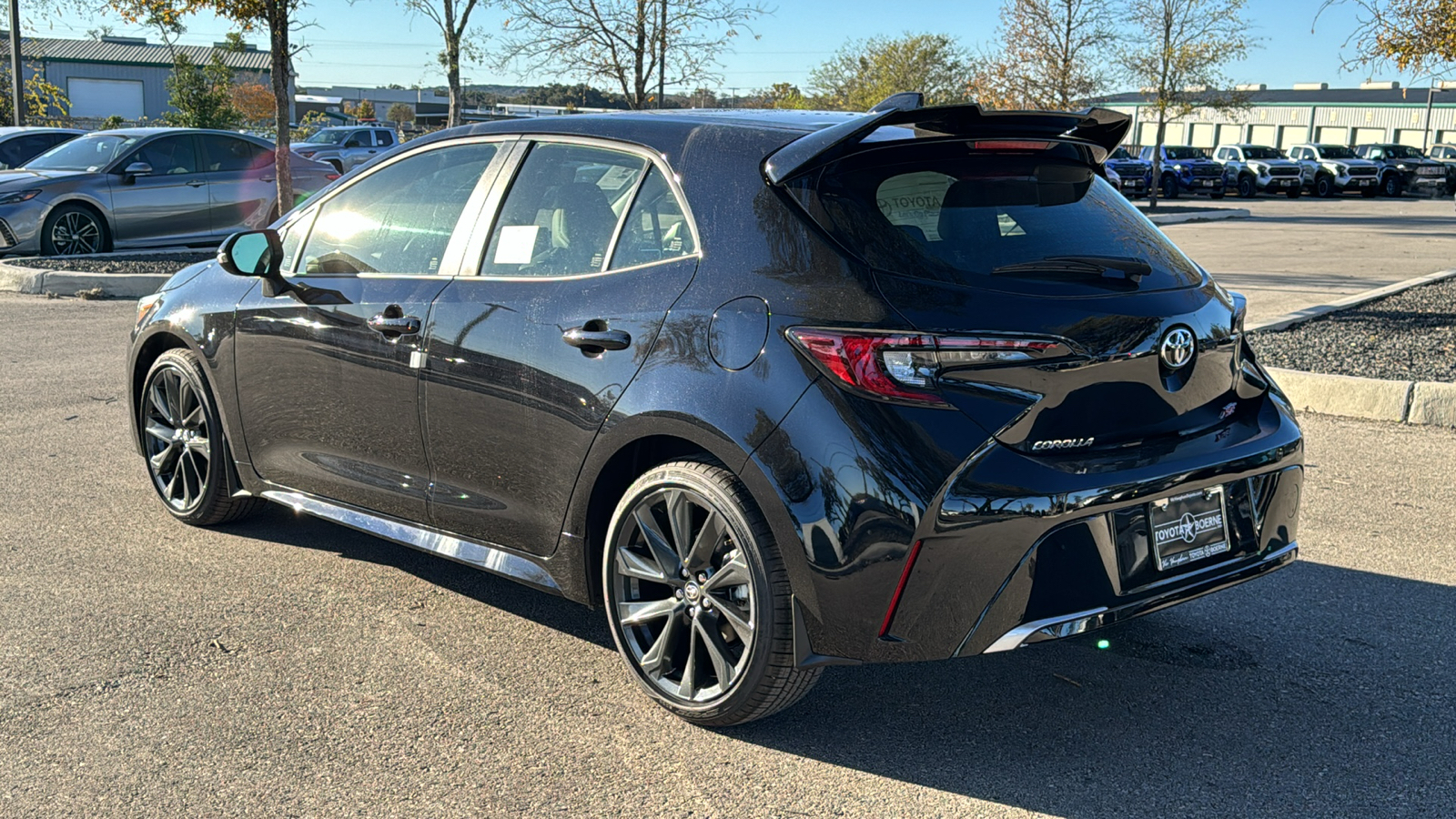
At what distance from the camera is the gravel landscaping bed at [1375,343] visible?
8.23 meters

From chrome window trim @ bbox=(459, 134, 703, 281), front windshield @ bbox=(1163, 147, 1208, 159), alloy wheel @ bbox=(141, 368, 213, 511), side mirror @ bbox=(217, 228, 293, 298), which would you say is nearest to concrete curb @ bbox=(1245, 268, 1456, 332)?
chrome window trim @ bbox=(459, 134, 703, 281)

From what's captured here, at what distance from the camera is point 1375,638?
13.5 ft

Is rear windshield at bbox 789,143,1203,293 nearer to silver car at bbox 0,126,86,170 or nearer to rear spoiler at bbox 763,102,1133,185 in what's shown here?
rear spoiler at bbox 763,102,1133,185

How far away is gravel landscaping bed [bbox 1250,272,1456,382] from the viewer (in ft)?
27.0

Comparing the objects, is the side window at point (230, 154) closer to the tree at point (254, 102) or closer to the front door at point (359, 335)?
the front door at point (359, 335)

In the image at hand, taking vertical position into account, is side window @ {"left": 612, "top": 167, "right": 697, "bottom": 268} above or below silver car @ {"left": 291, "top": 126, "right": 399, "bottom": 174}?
below

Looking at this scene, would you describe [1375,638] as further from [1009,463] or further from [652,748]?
[652,748]

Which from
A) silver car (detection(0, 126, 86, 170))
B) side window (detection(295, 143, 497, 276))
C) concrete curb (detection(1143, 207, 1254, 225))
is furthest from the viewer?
concrete curb (detection(1143, 207, 1254, 225))

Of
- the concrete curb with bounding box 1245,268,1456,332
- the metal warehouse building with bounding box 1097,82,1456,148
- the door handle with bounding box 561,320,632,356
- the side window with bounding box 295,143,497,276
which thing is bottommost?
the concrete curb with bounding box 1245,268,1456,332

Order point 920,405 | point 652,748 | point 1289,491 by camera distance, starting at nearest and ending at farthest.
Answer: point 920,405 < point 652,748 < point 1289,491

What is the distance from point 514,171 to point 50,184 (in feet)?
41.7

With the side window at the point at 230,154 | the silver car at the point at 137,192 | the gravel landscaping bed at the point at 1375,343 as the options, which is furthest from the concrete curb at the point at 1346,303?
the side window at the point at 230,154

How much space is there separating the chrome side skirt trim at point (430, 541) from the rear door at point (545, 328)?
5 cm

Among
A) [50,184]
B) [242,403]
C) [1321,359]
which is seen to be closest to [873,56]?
[50,184]
